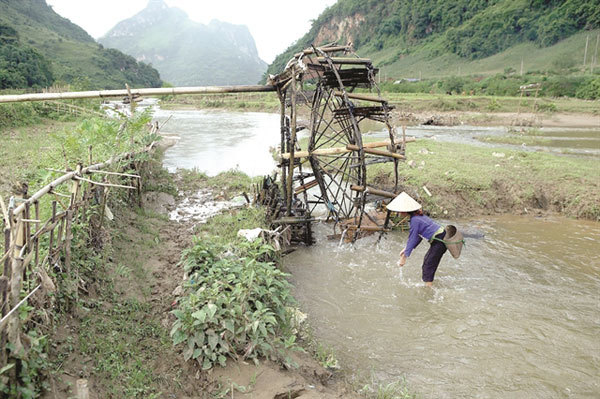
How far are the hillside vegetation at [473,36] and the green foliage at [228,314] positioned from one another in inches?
2028

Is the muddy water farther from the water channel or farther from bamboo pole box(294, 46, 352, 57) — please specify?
bamboo pole box(294, 46, 352, 57)

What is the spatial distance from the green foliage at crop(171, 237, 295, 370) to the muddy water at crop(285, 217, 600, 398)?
4.36 ft

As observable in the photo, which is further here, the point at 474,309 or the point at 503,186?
the point at 503,186

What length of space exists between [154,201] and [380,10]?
356ft

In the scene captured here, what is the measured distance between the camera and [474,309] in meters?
6.26

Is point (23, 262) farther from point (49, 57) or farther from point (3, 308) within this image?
point (49, 57)

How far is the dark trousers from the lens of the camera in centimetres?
650

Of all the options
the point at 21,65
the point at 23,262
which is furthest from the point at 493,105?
the point at 21,65

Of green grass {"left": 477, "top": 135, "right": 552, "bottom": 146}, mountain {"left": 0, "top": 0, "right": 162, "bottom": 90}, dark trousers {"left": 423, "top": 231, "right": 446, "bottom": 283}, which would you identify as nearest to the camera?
dark trousers {"left": 423, "top": 231, "right": 446, "bottom": 283}

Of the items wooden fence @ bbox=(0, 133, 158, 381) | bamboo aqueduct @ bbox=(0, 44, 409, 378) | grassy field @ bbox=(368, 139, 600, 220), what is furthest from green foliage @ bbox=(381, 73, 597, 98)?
wooden fence @ bbox=(0, 133, 158, 381)

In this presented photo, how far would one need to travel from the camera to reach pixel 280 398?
11.8ft

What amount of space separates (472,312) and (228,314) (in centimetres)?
431

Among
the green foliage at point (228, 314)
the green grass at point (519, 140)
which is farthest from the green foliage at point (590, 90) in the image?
the green foliage at point (228, 314)

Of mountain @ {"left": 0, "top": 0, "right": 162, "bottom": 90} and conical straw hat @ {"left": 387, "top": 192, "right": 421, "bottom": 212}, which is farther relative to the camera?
mountain @ {"left": 0, "top": 0, "right": 162, "bottom": 90}
